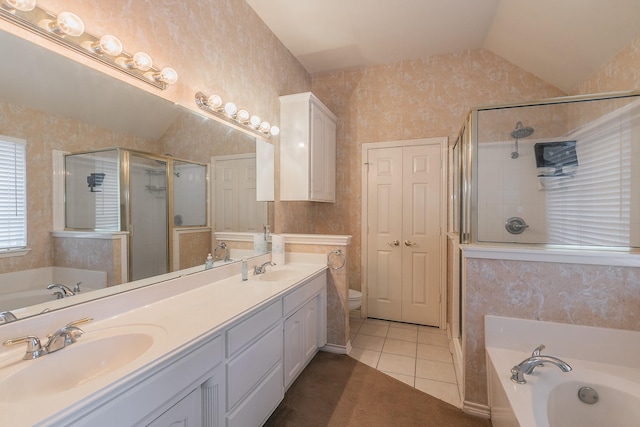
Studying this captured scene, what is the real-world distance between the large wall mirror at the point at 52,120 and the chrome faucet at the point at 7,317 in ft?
0.10

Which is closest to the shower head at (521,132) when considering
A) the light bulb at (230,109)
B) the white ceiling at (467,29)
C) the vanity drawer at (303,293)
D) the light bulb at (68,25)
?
the white ceiling at (467,29)

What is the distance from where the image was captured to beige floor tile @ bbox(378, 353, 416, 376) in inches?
91.6

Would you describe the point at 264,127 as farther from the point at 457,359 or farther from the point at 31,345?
the point at 457,359

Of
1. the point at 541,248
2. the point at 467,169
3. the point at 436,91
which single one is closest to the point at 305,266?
the point at 467,169

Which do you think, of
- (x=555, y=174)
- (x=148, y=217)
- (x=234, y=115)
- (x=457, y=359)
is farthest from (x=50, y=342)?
(x=555, y=174)

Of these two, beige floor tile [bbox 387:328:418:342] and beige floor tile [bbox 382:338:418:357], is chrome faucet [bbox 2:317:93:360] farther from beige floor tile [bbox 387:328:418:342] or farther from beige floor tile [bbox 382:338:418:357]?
beige floor tile [bbox 387:328:418:342]

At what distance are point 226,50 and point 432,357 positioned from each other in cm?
298

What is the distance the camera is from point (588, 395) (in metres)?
1.42

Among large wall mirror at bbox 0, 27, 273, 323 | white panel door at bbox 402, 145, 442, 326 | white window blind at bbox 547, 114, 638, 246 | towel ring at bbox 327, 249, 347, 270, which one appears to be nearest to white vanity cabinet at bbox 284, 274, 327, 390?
towel ring at bbox 327, 249, 347, 270

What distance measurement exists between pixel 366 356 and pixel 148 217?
2.08 meters

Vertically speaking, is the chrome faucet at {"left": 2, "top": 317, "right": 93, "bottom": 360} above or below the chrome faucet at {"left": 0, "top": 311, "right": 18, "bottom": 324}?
below

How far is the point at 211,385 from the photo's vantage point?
120cm

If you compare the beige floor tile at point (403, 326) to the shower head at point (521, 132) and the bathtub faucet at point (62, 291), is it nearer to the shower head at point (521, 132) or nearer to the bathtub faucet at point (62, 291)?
the shower head at point (521, 132)

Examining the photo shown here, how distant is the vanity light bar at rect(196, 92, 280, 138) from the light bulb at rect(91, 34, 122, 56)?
0.54 m
